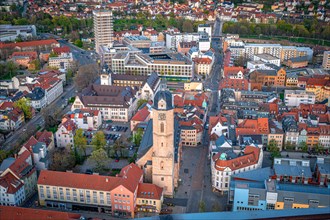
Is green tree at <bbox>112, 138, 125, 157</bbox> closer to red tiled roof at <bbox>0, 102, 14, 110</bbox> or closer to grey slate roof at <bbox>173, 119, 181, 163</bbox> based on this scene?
grey slate roof at <bbox>173, 119, 181, 163</bbox>

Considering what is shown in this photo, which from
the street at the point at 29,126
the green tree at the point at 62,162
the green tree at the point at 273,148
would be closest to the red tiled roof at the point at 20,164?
the green tree at the point at 62,162

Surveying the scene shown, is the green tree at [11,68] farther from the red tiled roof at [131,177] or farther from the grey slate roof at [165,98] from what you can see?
the grey slate roof at [165,98]

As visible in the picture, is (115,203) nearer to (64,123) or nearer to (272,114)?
(64,123)

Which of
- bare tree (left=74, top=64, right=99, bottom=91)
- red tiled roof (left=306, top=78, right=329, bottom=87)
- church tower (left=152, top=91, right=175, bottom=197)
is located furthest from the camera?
bare tree (left=74, top=64, right=99, bottom=91)

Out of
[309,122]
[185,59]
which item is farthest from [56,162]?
Answer: [185,59]

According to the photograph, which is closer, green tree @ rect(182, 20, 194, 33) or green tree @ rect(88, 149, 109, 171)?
green tree @ rect(88, 149, 109, 171)

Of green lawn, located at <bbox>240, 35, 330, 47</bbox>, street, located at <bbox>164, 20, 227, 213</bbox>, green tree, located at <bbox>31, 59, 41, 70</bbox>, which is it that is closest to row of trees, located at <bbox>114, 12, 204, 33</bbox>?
green lawn, located at <bbox>240, 35, 330, 47</bbox>
